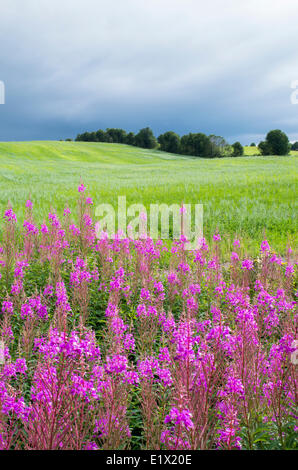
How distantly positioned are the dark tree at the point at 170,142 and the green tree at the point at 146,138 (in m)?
2.32

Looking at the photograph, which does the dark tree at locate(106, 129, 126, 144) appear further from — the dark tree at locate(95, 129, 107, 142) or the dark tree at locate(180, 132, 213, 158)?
the dark tree at locate(180, 132, 213, 158)

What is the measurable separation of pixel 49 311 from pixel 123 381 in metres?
2.26

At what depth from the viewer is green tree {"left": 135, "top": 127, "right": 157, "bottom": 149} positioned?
4104 inches

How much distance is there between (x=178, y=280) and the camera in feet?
16.0

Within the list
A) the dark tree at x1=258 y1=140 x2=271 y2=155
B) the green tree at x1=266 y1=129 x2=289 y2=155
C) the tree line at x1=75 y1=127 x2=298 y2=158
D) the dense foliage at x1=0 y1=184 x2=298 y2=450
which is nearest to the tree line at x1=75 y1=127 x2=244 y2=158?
the tree line at x1=75 y1=127 x2=298 y2=158

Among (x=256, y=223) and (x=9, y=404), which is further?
(x=256, y=223)

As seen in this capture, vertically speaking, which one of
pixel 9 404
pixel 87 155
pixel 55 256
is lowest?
pixel 9 404

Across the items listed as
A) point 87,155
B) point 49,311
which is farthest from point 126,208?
point 87,155

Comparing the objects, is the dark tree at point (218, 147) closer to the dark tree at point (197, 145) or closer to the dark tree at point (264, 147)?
the dark tree at point (197, 145)

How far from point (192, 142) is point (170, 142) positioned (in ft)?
28.3

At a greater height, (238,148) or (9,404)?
(238,148)

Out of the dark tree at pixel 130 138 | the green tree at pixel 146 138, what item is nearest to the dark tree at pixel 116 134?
the dark tree at pixel 130 138
